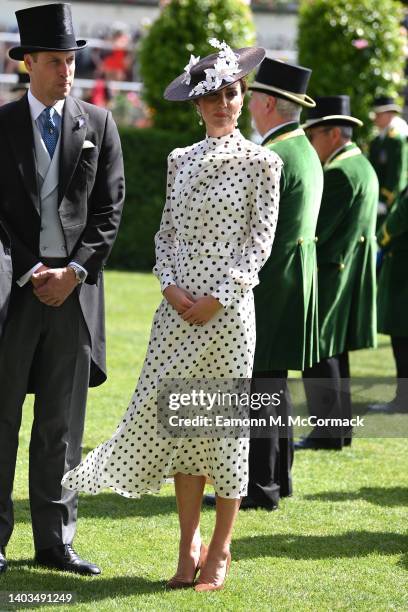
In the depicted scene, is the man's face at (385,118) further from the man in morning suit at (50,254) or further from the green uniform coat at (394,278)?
the man in morning suit at (50,254)

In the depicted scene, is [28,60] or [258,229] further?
[28,60]

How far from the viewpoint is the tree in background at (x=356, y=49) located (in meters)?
15.9

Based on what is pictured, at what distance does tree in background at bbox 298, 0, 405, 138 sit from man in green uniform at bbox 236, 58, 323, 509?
9868mm

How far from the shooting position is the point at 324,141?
24.8 feet

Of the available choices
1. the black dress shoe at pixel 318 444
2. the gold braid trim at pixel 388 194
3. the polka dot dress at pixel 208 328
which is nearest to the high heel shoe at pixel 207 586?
the polka dot dress at pixel 208 328

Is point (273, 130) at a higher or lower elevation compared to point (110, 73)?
higher

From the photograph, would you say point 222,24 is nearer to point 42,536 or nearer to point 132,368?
point 132,368

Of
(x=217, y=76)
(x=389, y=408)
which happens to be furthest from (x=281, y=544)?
(x=389, y=408)

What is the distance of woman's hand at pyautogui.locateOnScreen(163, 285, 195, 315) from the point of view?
4655 millimetres

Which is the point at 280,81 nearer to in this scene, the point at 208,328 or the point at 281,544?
the point at 208,328

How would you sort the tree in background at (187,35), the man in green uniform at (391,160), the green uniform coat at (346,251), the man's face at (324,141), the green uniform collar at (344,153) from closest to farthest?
1. the green uniform coat at (346,251)
2. the green uniform collar at (344,153)
3. the man's face at (324,141)
4. the man in green uniform at (391,160)
5. the tree in background at (187,35)

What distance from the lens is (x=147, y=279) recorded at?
614 inches

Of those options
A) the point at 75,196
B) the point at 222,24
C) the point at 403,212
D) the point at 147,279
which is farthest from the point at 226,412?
the point at 222,24

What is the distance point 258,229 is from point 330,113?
3.09m
